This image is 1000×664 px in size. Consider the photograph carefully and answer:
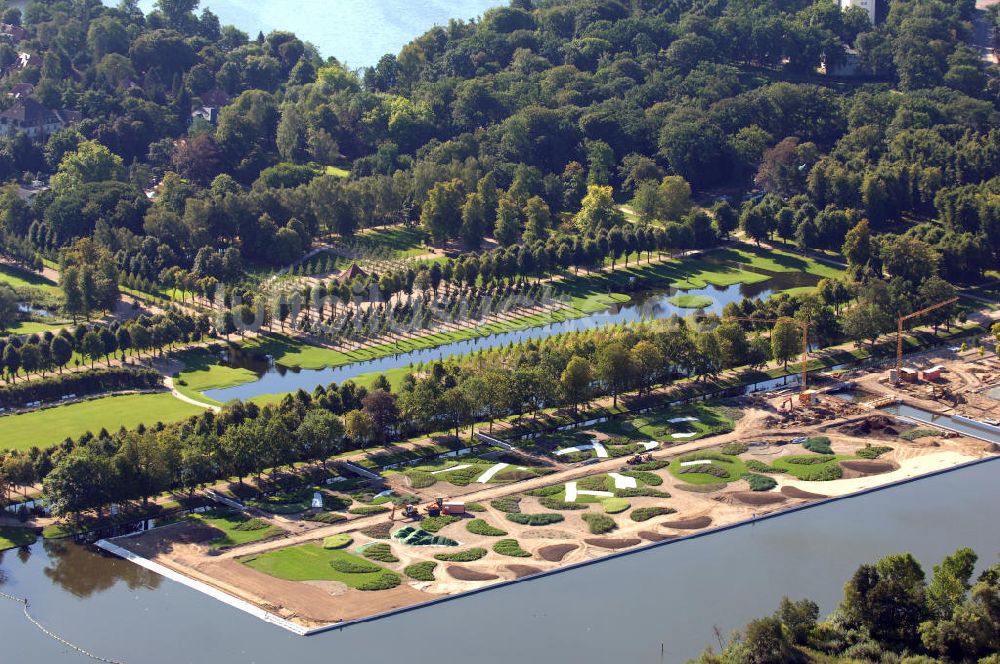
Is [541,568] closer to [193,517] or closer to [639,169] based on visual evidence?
[193,517]

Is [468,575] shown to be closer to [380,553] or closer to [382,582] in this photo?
[382,582]

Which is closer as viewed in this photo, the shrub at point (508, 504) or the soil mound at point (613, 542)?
the soil mound at point (613, 542)

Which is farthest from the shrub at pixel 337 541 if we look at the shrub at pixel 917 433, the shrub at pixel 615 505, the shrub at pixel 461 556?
the shrub at pixel 917 433

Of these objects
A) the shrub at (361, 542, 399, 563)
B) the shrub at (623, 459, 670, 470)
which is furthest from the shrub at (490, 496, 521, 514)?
the shrub at (623, 459, 670, 470)

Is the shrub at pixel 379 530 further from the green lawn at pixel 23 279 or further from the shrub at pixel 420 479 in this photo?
A: the green lawn at pixel 23 279

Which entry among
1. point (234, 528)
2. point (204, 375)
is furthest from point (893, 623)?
point (204, 375)
